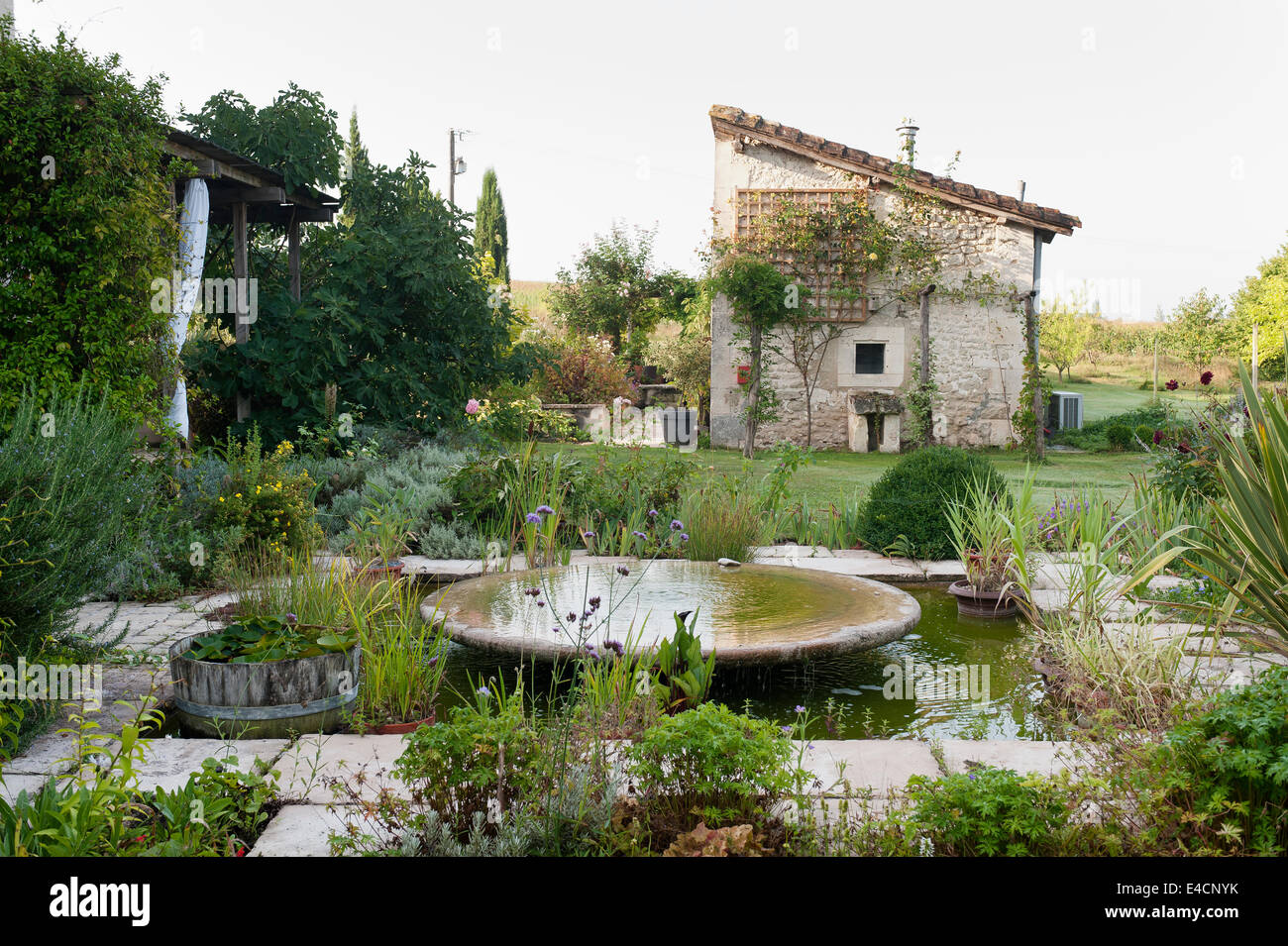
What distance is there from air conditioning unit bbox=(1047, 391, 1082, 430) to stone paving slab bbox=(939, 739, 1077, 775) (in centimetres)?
1360

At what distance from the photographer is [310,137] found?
32.9ft

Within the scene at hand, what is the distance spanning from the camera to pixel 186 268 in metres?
7.44

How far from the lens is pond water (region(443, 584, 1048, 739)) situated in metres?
3.45

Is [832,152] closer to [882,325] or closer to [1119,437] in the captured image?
[882,325]

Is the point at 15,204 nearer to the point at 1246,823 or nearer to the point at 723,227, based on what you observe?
the point at 1246,823

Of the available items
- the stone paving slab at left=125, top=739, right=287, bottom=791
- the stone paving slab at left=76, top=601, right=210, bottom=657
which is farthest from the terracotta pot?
the stone paving slab at left=76, top=601, right=210, bottom=657

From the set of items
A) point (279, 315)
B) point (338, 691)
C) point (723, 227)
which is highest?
point (723, 227)

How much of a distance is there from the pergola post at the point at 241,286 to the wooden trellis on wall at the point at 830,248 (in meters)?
7.35

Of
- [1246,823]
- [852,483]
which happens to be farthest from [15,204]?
[852,483]

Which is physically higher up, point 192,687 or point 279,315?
point 279,315

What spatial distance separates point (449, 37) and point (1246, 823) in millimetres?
9052

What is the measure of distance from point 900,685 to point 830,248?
11015 millimetres

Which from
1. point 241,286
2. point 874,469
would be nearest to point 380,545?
point 241,286
